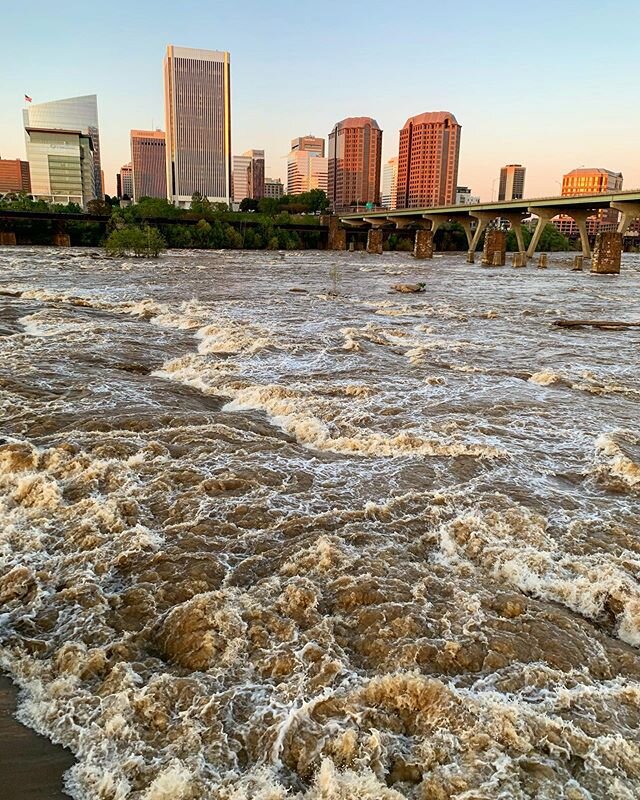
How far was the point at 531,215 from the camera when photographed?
77.6 meters

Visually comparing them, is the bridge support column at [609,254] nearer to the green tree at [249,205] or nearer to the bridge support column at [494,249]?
the bridge support column at [494,249]

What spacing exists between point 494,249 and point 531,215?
65.1 ft

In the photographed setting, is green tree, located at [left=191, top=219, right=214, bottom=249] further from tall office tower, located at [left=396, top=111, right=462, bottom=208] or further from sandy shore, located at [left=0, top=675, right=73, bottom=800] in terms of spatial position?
tall office tower, located at [left=396, top=111, right=462, bottom=208]

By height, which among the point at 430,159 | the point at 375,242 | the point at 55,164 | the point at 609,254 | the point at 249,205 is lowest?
the point at 609,254

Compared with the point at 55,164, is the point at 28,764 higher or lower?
lower

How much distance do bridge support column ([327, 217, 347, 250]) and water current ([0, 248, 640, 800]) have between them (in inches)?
3684

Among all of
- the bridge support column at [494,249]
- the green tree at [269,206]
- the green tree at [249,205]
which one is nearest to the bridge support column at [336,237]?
the green tree at [269,206]

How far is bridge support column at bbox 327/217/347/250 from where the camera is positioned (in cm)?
10275

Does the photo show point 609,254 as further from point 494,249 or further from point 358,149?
point 358,149

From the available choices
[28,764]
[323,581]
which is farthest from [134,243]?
[28,764]

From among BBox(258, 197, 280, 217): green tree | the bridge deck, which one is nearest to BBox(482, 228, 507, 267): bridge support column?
the bridge deck

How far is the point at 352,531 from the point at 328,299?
77.8 ft

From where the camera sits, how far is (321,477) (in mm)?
7668

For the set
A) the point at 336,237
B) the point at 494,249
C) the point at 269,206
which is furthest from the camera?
the point at 269,206
